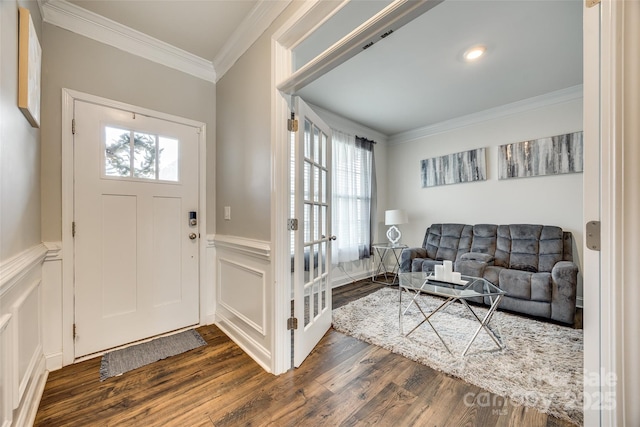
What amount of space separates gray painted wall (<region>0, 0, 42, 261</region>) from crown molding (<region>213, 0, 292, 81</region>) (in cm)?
118

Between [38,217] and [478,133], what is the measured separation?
4.90 m

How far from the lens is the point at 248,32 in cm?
201

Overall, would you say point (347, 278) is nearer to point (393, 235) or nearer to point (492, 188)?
point (393, 235)

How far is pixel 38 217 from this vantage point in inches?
65.8

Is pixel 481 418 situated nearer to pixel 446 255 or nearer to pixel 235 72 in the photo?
pixel 446 255

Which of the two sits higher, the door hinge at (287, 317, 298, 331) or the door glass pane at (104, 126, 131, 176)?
the door glass pane at (104, 126, 131, 176)

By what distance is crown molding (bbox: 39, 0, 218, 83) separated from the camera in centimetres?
181

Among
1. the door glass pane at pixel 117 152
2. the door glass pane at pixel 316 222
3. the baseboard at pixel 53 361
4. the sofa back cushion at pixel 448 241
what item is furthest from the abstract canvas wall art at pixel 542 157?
the baseboard at pixel 53 361

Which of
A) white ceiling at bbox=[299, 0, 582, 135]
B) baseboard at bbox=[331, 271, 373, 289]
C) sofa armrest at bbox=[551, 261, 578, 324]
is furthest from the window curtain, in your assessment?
sofa armrest at bbox=[551, 261, 578, 324]

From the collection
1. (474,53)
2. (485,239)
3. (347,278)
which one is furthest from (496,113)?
(347,278)

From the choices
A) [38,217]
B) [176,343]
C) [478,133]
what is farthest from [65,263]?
[478,133]

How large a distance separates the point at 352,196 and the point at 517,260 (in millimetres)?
2314

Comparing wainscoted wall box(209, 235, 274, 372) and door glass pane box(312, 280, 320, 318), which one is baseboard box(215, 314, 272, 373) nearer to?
wainscoted wall box(209, 235, 274, 372)

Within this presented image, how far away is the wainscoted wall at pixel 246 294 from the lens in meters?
1.82
